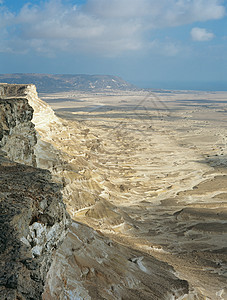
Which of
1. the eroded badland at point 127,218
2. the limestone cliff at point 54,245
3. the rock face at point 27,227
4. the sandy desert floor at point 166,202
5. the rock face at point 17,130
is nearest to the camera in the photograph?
the rock face at point 27,227

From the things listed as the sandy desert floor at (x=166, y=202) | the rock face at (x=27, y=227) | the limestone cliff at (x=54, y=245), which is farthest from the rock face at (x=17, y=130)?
the sandy desert floor at (x=166, y=202)

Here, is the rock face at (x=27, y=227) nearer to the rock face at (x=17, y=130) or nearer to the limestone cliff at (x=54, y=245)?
the limestone cliff at (x=54, y=245)

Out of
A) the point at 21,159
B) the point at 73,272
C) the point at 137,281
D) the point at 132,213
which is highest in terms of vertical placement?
the point at 21,159

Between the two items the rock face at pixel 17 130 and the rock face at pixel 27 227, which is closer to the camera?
the rock face at pixel 27 227

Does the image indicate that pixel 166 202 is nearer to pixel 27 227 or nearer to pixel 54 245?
pixel 54 245

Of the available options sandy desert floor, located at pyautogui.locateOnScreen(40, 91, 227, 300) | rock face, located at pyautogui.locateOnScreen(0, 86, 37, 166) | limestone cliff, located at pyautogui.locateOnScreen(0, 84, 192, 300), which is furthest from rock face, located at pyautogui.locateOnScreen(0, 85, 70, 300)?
sandy desert floor, located at pyautogui.locateOnScreen(40, 91, 227, 300)

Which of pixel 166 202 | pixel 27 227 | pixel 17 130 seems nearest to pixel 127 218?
pixel 166 202

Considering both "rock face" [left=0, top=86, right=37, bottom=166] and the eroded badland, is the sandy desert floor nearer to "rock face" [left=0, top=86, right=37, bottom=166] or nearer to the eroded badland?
the eroded badland

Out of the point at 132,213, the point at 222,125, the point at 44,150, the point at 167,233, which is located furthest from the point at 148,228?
the point at 222,125

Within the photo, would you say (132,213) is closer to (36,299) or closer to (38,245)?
(38,245)
